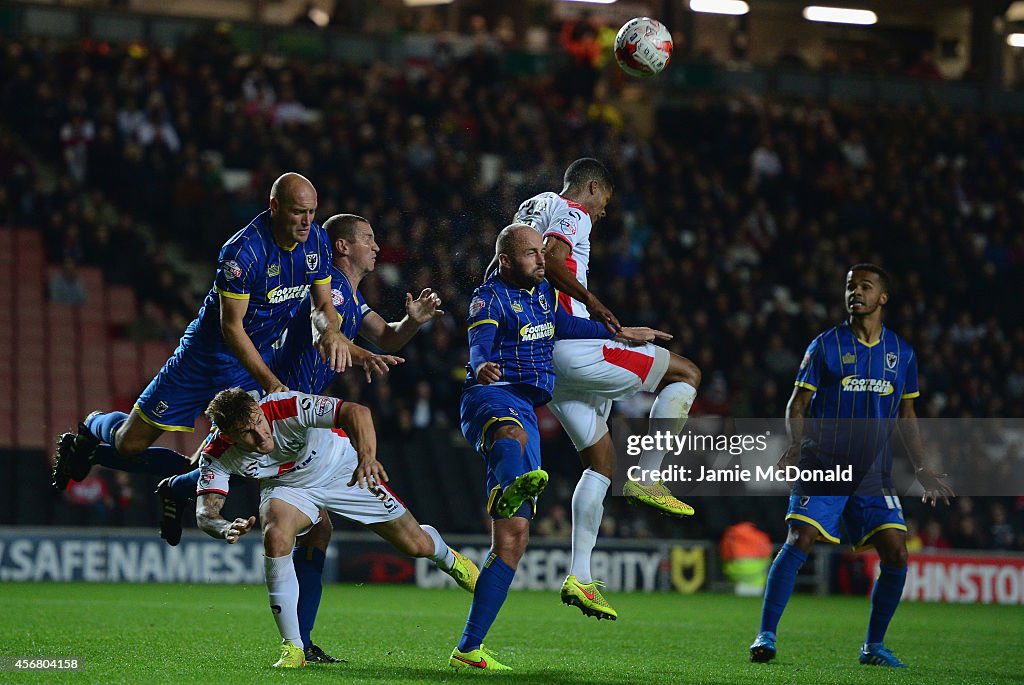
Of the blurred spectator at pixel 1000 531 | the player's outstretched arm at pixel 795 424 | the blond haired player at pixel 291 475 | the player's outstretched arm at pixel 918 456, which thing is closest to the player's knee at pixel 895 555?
the player's outstretched arm at pixel 918 456

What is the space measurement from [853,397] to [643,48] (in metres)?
2.71

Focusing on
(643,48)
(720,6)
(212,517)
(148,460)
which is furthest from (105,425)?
(720,6)

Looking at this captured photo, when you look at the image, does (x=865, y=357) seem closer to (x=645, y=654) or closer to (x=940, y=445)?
(x=645, y=654)

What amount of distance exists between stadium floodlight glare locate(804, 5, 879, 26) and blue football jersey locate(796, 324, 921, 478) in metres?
21.5

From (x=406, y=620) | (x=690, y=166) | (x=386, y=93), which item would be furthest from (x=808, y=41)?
(x=406, y=620)

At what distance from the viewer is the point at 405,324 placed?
8.42m

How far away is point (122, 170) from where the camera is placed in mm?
18500

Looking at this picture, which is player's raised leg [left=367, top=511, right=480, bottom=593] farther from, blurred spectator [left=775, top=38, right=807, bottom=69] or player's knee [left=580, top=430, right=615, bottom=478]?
blurred spectator [left=775, top=38, right=807, bottom=69]

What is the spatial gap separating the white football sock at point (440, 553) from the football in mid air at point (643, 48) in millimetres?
3534

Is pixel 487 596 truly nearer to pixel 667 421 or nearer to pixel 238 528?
pixel 238 528

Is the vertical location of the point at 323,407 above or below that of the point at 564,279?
below

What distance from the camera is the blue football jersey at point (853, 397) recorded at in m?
8.96

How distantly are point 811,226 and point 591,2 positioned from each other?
23.3 feet

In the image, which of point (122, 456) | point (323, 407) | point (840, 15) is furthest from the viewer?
point (840, 15)
